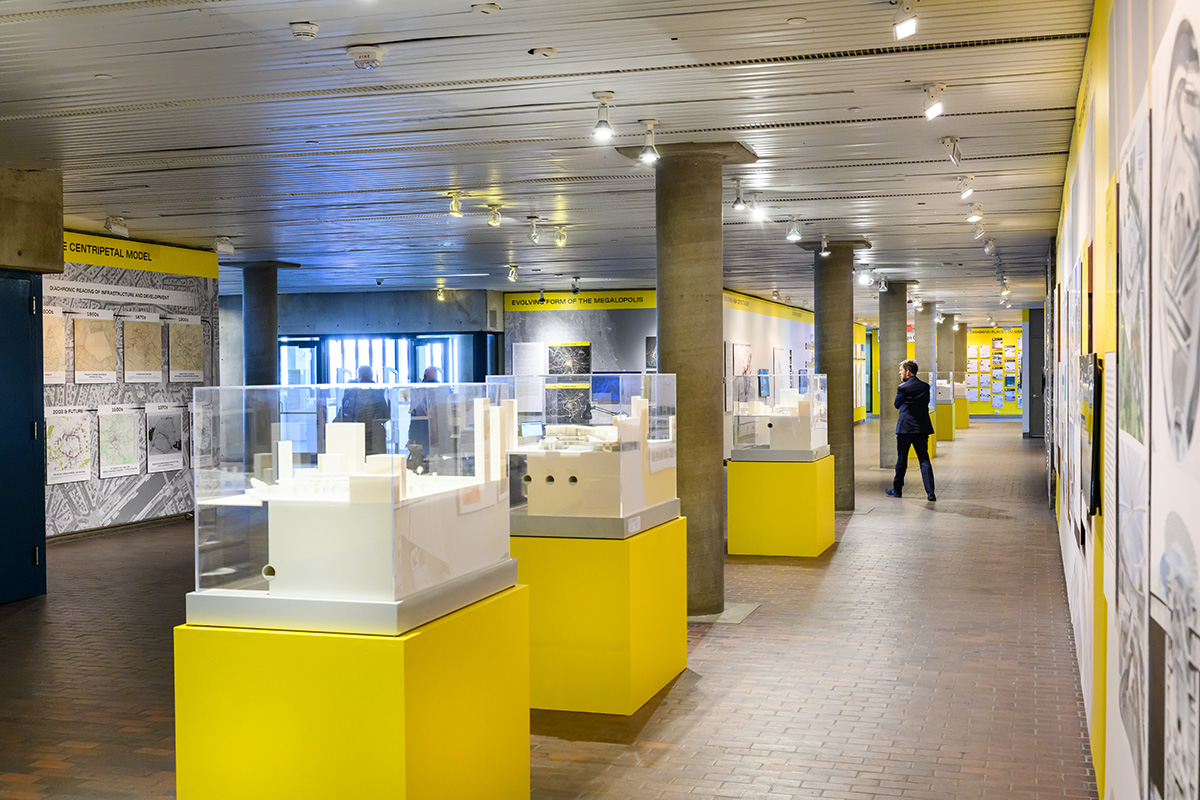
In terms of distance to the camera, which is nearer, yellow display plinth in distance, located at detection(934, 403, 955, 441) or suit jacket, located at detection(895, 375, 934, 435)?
suit jacket, located at detection(895, 375, 934, 435)

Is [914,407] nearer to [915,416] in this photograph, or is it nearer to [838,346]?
[915,416]

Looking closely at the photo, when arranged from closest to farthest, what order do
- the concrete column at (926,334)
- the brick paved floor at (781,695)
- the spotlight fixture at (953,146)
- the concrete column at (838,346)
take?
→ the brick paved floor at (781,695) → the spotlight fixture at (953,146) → the concrete column at (838,346) → the concrete column at (926,334)

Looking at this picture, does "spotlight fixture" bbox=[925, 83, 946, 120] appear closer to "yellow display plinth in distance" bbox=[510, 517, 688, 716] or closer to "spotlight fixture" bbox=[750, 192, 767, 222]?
"yellow display plinth in distance" bbox=[510, 517, 688, 716]

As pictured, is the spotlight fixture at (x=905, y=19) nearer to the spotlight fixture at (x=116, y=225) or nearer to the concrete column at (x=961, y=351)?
the spotlight fixture at (x=116, y=225)

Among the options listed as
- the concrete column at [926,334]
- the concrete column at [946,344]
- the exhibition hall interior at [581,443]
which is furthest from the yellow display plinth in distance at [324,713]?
the concrete column at [946,344]

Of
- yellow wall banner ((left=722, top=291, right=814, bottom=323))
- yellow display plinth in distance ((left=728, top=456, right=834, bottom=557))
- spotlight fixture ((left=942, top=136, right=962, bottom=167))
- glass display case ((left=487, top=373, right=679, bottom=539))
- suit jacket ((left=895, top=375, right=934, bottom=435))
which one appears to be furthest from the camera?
yellow wall banner ((left=722, top=291, right=814, bottom=323))

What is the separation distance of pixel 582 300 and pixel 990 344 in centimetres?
3001

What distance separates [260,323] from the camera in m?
16.9

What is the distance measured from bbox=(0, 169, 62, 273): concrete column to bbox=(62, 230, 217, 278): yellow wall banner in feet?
9.06

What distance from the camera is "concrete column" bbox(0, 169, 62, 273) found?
9.01 metres

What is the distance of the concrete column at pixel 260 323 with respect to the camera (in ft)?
55.3

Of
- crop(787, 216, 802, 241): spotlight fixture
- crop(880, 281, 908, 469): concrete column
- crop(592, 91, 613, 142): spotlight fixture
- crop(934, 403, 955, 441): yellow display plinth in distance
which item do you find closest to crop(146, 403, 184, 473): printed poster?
crop(787, 216, 802, 241): spotlight fixture

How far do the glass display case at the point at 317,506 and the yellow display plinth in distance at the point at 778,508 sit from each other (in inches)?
303

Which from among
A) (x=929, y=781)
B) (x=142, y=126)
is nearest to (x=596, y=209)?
(x=142, y=126)
